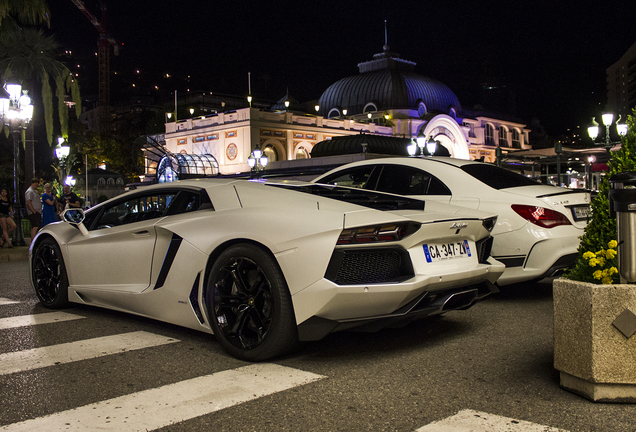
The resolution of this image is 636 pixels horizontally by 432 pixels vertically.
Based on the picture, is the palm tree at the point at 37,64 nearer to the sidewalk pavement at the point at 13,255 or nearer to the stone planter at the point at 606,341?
the sidewalk pavement at the point at 13,255

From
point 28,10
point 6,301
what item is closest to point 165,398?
point 6,301

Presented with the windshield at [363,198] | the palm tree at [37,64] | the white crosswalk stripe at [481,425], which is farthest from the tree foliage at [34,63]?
the white crosswalk stripe at [481,425]

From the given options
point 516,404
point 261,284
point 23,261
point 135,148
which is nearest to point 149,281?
point 261,284

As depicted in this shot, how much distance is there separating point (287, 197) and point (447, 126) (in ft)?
240

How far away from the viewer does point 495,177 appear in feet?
20.4

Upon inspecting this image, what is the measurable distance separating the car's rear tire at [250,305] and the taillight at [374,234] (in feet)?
1.66

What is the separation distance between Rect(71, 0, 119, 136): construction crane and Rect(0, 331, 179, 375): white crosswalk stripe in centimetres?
11261

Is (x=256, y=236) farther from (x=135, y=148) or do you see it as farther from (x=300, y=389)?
(x=135, y=148)

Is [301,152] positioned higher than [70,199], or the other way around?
[301,152]

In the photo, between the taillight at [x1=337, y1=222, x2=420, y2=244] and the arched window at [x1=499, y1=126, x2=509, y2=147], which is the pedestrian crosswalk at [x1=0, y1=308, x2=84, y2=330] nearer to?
the taillight at [x1=337, y1=222, x2=420, y2=244]

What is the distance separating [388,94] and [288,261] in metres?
75.6

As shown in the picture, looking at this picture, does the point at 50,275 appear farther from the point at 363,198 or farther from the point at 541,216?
the point at 541,216

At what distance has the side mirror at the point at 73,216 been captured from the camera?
5387 mm

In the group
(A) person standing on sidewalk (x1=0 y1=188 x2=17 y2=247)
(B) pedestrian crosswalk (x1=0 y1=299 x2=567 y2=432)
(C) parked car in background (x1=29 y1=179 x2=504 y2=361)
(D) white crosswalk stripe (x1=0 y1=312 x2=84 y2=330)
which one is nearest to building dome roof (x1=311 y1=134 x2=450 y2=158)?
(A) person standing on sidewalk (x1=0 y1=188 x2=17 y2=247)
